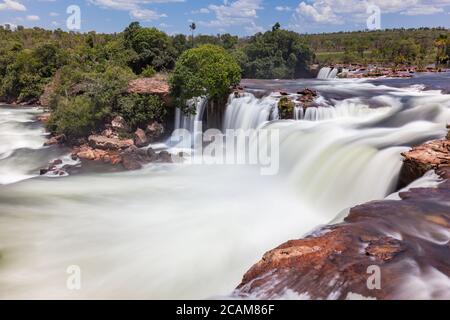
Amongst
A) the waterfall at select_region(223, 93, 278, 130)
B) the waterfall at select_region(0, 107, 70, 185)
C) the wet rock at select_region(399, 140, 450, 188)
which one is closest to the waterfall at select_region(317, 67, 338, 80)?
the waterfall at select_region(223, 93, 278, 130)

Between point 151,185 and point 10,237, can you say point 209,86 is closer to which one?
point 151,185

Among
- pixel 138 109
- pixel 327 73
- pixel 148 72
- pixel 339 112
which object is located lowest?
pixel 339 112

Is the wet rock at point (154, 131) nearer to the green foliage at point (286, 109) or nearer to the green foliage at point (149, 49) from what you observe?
the green foliage at point (286, 109)

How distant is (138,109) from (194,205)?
13.5 meters

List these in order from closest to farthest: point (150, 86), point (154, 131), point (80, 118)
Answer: point (80, 118) < point (154, 131) < point (150, 86)

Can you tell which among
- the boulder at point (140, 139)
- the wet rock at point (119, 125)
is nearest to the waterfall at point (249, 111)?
the boulder at point (140, 139)

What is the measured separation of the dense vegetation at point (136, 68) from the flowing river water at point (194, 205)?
4310mm

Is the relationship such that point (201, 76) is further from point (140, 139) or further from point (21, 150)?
point (21, 150)

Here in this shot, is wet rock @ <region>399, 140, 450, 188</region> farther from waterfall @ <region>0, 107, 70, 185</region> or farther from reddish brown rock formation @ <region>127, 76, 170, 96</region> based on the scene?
reddish brown rock formation @ <region>127, 76, 170, 96</region>

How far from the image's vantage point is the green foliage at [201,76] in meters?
28.7

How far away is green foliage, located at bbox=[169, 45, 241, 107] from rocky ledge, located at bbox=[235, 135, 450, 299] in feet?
64.6

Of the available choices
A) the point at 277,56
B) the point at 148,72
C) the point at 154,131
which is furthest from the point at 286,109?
the point at 277,56

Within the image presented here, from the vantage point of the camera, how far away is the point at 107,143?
26.8m
